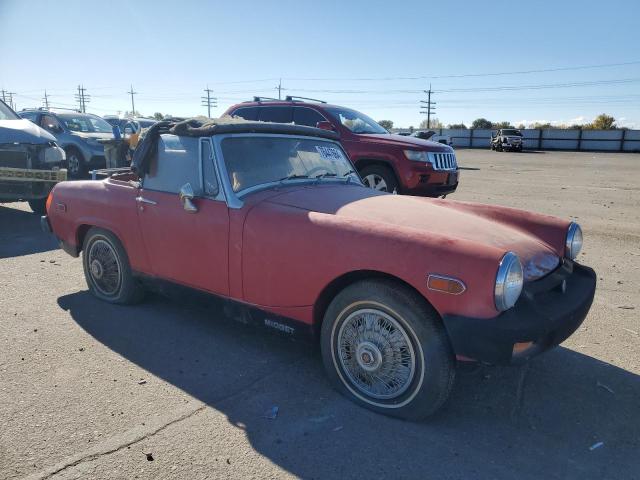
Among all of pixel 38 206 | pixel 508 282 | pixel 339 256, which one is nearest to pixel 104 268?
pixel 339 256

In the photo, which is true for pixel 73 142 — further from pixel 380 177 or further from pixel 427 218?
pixel 427 218

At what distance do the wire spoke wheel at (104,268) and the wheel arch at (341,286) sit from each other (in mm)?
2150

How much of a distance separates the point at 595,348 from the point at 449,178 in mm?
5251

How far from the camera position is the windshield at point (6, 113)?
8408 mm

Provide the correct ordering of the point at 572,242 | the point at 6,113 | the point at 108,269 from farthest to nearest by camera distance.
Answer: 1. the point at 6,113
2. the point at 108,269
3. the point at 572,242

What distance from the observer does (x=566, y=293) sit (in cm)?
290

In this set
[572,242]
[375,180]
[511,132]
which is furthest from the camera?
[511,132]

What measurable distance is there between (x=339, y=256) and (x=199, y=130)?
1.58 metres

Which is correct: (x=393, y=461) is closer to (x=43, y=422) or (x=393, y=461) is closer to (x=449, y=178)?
(x=43, y=422)

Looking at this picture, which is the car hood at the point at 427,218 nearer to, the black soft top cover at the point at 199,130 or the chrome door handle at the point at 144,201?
the black soft top cover at the point at 199,130

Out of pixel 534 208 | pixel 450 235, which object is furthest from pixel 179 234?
pixel 534 208

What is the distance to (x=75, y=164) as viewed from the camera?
467 inches

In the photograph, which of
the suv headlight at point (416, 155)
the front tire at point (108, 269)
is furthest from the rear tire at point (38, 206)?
the suv headlight at point (416, 155)

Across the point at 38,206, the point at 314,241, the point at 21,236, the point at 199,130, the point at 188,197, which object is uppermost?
the point at 199,130
